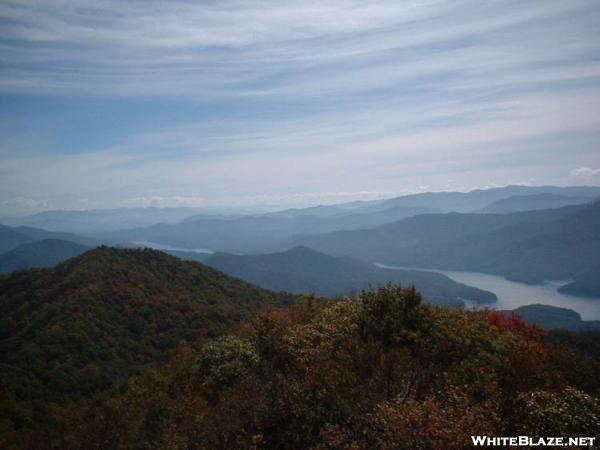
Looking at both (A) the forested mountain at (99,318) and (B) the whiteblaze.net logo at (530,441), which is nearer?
(B) the whiteblaze.net logo at (530,441)

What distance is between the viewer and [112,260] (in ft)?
224

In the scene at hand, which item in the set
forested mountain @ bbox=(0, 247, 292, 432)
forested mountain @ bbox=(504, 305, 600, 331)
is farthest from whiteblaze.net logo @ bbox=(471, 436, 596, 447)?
forested mountain @ bbox=(504, 305, 600, 331)

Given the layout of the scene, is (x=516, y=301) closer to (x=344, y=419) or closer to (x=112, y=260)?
(x=112, y=260)

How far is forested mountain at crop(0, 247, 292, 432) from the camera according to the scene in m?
34.4

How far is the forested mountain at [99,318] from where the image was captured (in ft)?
113

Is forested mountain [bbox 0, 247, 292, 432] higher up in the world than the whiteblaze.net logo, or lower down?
lower down

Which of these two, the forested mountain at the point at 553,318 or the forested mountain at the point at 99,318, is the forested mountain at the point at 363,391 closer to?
the forested mountain at the point at 99,318

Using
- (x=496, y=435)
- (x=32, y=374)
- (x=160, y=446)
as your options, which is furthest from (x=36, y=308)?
(x=496, y=435)

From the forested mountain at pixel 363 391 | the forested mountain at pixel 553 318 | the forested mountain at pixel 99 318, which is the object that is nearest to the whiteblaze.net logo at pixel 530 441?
the forested mountain at pixel 363 391

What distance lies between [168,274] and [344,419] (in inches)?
2368

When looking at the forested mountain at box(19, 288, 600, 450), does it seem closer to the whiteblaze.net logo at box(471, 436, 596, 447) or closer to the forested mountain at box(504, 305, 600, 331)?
the whiteblaze.net logo at box(471, 436, 596, 447)

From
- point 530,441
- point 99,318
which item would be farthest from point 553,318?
point 530,441

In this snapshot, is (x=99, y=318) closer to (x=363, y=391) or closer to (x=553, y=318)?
(x=363, y=391)

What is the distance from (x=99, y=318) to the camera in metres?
46.9
